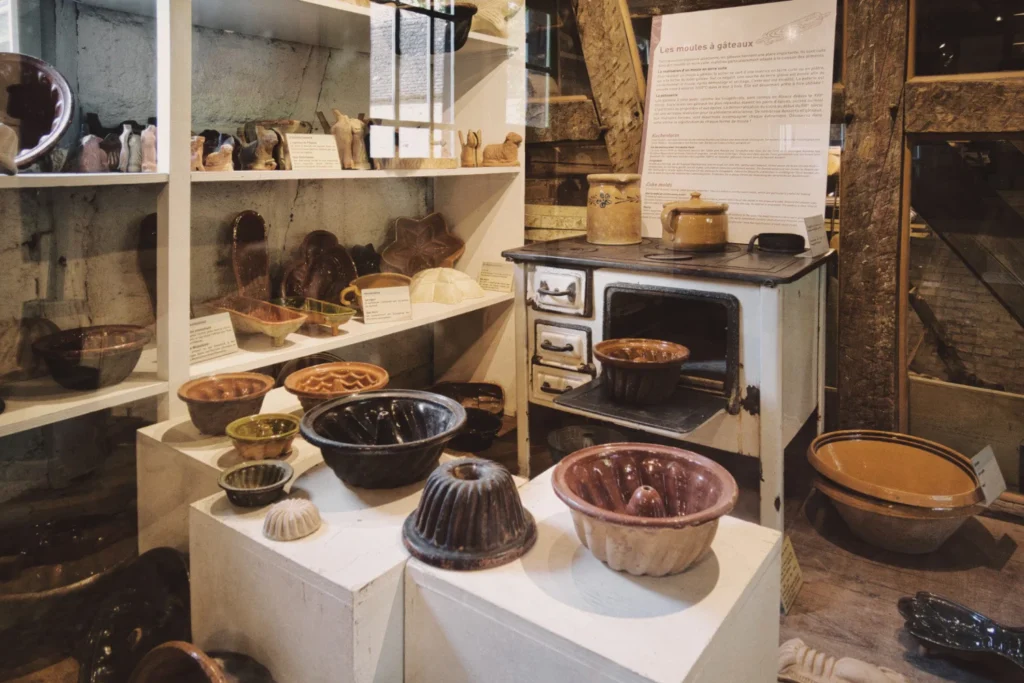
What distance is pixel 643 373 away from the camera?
2012 mm

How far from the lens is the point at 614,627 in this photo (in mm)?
1071

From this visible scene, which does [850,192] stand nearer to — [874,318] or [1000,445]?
[874,318]

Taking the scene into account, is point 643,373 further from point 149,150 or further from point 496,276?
point 149,150

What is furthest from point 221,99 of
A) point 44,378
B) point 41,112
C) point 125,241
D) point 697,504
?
point 697,504


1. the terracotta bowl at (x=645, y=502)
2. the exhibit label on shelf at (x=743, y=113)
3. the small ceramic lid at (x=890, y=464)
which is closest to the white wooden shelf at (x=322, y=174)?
the exhibit label on shelf at (x=743, y=113)

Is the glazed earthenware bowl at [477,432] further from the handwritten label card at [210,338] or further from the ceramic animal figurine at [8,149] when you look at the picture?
the ceramic animal figurine at [8,149]

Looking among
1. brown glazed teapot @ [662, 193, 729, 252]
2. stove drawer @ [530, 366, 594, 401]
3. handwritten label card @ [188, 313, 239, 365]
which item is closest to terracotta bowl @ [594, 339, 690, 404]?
stove drawer @ [530, 366, 594, 401]

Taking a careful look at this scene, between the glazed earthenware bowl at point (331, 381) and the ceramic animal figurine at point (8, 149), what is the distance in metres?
0.71

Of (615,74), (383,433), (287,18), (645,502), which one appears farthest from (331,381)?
(615,74)

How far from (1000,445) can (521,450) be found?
1558mm

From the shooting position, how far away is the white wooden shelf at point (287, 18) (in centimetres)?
206

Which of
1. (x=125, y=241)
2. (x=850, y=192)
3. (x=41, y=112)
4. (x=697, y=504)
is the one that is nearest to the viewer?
(x=697, y=504)

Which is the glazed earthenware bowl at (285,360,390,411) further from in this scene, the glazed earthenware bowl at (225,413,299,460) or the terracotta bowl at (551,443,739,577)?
the terracotta bowl at (551,443,739,577)

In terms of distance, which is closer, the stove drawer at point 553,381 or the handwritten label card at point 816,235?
the handwritten label card at point 816,235
